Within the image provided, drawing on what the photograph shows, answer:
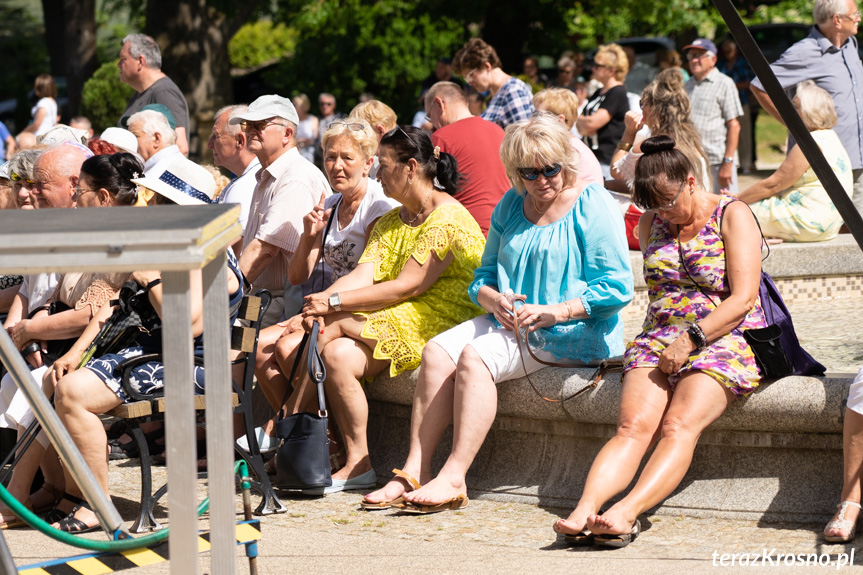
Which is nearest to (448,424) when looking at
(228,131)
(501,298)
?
(501,298)

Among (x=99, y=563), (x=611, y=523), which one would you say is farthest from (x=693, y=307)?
(x=99, y=563)

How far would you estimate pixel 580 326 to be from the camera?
4.57 m

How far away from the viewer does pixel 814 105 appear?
646 cm

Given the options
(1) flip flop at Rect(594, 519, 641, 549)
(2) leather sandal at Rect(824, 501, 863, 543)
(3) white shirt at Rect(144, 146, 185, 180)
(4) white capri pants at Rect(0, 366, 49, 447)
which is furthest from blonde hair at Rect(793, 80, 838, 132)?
(4) white capri pants at Rect(0, 366, 49, 447)

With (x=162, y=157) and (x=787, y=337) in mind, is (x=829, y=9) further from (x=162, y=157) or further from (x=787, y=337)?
(x=162, y=157)

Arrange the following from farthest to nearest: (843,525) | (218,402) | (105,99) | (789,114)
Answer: (105,99), (843,525), (789,114), (218,402)

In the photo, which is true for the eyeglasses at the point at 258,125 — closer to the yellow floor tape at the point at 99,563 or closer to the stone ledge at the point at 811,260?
the stone ledge at the point at 811,260

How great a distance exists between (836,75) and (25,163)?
5.03 metres

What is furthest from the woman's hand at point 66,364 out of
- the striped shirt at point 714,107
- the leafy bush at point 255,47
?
the leafy bush at point 255,47

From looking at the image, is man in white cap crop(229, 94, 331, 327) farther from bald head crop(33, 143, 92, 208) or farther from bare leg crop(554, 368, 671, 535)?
bare leg crop(554, 368, 671, 535)

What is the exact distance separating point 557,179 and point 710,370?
1044 mm

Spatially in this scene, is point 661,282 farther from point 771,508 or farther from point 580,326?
point 771,508

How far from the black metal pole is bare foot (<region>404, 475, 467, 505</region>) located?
6.08ft

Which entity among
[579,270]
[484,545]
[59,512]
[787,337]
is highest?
[579,270]
